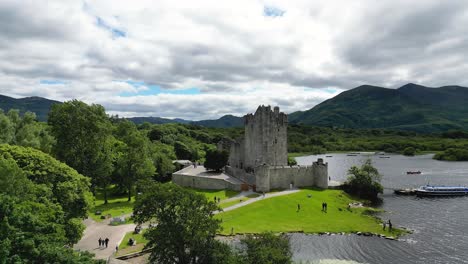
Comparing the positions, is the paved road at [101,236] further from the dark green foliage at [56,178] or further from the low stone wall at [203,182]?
the low stone wall at [203,182]

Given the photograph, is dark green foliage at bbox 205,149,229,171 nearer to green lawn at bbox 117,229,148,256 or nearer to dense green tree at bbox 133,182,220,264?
green lawn at bbox 117,229,148,256

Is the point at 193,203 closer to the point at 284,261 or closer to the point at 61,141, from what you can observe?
the point at 284,261

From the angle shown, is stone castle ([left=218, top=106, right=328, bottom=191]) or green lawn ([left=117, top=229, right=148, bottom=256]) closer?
green lawn ([left=117, top=229, right=148, bottom=256])

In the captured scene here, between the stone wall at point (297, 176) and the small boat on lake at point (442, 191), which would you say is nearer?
the stone wall at point (297, 176)

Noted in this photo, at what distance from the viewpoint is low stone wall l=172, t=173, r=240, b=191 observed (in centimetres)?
6625

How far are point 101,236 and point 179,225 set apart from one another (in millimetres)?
17259

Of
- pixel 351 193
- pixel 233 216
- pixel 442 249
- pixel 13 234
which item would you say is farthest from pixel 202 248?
pixel 351 193

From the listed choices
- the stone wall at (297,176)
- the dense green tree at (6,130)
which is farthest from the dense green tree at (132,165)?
the stone wall at (297,176)

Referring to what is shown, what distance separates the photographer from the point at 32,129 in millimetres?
70562

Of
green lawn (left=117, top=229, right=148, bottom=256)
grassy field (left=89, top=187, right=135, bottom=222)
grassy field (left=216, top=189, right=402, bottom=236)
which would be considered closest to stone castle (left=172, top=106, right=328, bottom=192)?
grassy field (left=216, top=189, right=402, bottom=236)

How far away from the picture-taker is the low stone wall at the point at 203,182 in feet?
217

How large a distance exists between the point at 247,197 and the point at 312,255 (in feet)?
72.6

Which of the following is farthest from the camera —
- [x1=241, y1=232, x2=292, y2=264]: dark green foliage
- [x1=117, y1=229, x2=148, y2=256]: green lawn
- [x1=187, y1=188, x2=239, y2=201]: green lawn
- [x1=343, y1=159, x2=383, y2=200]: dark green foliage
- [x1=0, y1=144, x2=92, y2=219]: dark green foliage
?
[x1=343, y1=159, x2=383, y2=200]: dark green foliage

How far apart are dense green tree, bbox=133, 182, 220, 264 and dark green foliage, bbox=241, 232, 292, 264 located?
8.97 feet
